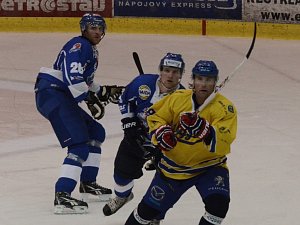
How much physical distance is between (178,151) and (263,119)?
372cm

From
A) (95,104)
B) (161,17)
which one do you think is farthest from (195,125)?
(161,17)

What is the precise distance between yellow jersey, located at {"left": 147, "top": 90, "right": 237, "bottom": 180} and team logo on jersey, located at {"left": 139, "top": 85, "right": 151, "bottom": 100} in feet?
2.20

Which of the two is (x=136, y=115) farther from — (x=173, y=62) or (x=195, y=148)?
(x=195, y=148)

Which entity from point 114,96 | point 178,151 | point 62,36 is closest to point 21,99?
point 114,96

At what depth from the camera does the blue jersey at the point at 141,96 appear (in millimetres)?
5012

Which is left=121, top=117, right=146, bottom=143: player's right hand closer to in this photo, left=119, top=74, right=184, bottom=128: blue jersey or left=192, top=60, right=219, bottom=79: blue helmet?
left=119, top=74, right=184, bottom=128: blue jersey

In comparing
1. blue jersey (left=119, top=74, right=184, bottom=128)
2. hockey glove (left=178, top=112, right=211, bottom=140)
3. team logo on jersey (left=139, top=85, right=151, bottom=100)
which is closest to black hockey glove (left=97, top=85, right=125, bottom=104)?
blue jersey (left=119, top=74, right=184, bottom=128)

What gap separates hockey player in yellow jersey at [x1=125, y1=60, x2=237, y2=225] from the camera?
4.16 m

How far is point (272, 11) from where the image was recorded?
1209cm

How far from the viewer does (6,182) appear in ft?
19.5

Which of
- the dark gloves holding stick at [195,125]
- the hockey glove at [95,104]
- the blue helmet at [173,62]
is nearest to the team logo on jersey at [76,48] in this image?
the hockey glove at [95,104]

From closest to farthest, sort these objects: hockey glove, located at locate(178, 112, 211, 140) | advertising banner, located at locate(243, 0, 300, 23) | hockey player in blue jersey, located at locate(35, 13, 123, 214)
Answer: hockey glove, located at locate(178, 112, 211, 140)
hockey player in blue jersey, located at locate(35, 13, 123, 214)
advertising banner, located at locate(243, 0, 300, 23)

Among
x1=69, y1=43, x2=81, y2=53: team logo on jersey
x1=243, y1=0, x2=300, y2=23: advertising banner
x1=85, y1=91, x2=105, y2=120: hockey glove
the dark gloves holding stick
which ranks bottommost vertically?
x1=85, y1=91, x2=105, y2=120: hockey glove

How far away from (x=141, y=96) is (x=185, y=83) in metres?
4.52
